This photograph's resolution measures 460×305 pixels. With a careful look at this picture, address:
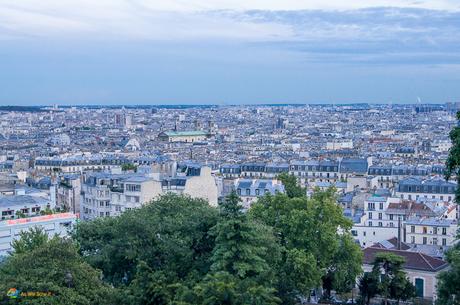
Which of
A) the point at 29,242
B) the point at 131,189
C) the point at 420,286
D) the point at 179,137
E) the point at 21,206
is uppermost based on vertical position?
the point at 29,242

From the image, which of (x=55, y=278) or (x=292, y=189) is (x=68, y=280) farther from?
(x=292, y=189)

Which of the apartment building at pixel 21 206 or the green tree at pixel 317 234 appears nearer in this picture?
the green tree at pixel 317 234

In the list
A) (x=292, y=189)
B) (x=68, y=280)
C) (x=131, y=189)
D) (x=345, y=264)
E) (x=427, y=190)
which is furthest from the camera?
(x=427, y=190)

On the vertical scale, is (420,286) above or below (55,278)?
below

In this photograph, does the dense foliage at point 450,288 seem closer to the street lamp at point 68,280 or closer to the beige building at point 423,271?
the beige building at point 423,271

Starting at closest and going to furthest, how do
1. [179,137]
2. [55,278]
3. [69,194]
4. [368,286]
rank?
[55,278], [368,286], [69,194], [179,137]

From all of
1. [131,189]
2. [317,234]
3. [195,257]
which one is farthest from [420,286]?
[131,189]

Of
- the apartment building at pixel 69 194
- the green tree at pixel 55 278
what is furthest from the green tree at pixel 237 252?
the apartment building at pixel 69 194

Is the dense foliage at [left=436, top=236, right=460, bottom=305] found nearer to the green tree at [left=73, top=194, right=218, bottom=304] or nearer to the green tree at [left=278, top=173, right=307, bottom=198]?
the green tree at [left=73, top=194, right=218, bottom=304]

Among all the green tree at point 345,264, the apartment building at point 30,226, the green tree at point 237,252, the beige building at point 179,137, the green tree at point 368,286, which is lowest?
the beige building at point 179,137

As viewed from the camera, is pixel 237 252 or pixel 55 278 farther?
pixel 237 252

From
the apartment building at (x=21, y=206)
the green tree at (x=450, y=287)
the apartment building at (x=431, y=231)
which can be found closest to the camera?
the green tree at (x=450, y=287)
